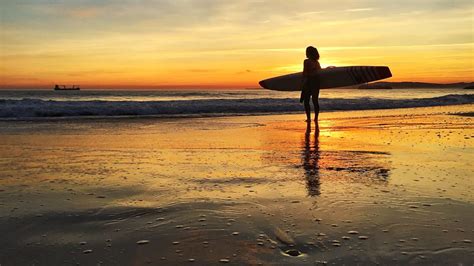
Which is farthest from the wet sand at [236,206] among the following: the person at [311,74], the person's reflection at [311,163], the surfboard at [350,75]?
the surfboard at [350,75]

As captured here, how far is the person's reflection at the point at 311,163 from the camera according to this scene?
372 centimetres

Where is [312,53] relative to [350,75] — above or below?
above

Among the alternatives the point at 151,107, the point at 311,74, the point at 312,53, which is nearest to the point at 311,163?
the point at 311,74

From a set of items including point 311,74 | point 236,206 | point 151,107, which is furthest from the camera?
point 151,107

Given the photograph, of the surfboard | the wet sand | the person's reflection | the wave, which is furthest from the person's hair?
the wave

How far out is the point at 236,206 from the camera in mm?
3107

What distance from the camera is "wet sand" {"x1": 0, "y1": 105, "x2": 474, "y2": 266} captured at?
2.23m

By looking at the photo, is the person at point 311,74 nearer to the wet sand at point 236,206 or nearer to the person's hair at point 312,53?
the person's hair at point 312,53

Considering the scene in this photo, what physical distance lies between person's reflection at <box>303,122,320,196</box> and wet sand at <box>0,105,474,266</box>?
2 centimetres

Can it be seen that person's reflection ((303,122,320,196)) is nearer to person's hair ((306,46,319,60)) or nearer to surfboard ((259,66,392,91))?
person's hair ((306,46,319,60))

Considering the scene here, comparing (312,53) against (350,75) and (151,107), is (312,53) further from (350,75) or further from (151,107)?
(151,107)

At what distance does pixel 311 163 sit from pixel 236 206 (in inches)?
83.9

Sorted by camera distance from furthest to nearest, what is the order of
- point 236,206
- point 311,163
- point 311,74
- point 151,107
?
point 151,107
point 311,74
point 311,163
point 236,206

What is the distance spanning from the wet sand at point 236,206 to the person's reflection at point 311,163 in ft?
0.05
